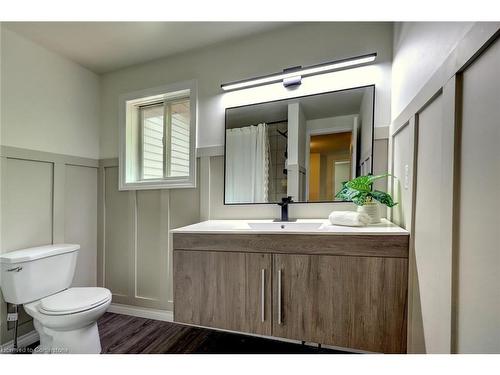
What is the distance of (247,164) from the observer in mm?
1744

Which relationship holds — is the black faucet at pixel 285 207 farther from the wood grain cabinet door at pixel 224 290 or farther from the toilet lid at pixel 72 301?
the toilet lid at pixel 72 301

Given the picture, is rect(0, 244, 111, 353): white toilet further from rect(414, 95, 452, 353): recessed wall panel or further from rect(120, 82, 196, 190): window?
rect(414, 95, 452, 353): recessed wall panel

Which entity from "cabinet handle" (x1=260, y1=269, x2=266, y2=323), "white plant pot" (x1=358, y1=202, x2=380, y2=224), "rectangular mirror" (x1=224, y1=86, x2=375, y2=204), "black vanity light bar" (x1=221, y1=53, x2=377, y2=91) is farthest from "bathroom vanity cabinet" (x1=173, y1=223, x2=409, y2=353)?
"black vanity light bar" (x1=221, y1=53, x2=377, y2=91)

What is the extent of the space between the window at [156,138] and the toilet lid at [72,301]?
2.84ft

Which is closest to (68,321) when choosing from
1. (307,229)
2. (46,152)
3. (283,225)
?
(46,152)

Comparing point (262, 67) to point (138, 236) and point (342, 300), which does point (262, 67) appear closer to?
point (342, 300)

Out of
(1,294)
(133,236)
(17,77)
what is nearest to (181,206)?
(133,236)

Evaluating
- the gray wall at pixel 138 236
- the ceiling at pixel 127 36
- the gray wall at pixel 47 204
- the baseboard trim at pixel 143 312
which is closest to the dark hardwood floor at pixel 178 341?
the baseboard trim at pixel 143 312

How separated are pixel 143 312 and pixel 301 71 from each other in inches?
92.1

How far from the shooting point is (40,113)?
1780 mm

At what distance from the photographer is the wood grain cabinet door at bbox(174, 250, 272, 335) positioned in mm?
1182

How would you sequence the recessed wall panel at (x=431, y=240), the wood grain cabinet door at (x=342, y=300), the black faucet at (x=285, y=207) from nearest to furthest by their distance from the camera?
1. the recessed wall panel at (x=431, y=240)
2. the wood grain cabinet door at (x=342, y=300)
3. the black faucet at (x=285, y=207)

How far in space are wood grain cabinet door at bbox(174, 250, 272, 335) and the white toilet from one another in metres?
0.60

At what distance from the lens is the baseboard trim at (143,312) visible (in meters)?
1.91
